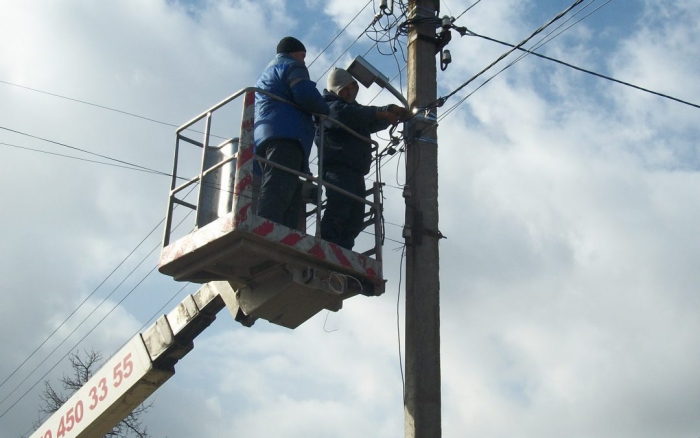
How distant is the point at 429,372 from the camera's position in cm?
719

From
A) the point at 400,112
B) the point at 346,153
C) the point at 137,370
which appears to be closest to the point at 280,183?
the point at 346,153

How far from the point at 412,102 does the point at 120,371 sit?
412cm

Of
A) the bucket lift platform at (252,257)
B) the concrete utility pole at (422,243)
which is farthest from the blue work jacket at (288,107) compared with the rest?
the concrete utility pole at (422,243)

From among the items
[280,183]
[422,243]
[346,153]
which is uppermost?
[346,153]

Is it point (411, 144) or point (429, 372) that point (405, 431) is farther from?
point (411, 144)

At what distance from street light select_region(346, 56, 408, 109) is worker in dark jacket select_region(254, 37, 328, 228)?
24.4 inches

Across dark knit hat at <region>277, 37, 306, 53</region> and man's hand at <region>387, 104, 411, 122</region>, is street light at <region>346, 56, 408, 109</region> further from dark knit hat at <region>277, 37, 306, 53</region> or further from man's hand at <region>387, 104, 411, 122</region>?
dark knit hat at <region>277, 37, 306, 53</region>

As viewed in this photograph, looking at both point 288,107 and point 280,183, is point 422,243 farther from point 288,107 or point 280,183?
point 288,107

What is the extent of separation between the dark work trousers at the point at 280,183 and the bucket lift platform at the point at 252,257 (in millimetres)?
145

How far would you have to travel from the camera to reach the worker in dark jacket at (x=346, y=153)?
8000mm

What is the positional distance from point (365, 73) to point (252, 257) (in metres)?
2.14

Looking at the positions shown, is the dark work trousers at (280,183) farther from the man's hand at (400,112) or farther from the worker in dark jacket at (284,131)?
the man's hand at (400,112)

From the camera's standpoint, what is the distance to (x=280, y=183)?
24.5ft

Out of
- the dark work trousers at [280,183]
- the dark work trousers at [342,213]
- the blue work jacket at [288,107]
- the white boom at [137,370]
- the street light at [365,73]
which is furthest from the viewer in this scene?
the white boom at [137,370]
